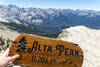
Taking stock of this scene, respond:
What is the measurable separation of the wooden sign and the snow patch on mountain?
1.92 metres

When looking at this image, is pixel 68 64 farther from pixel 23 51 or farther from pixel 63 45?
pixel 23 51

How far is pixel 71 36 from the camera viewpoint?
8.52 m

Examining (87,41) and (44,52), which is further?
(87,41)

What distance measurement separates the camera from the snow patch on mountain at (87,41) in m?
7.14

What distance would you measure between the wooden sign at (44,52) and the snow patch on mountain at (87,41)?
1915 mm

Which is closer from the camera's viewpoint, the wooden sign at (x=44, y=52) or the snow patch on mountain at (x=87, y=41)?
the wooden sign at (x=44, y=52)

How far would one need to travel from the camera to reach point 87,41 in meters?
8.05

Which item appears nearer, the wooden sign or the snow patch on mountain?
the wooden sign

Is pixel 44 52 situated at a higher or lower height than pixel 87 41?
higher

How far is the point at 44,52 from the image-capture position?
16.5 ft

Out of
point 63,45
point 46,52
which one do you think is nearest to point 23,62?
point 46,52

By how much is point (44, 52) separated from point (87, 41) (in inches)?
140

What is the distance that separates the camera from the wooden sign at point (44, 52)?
488cm

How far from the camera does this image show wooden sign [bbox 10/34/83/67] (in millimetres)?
4883
